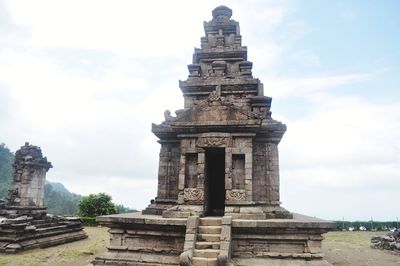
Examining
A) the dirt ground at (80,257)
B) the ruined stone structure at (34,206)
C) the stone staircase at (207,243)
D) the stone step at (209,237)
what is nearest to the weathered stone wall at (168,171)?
the stone staircase at (207,243)

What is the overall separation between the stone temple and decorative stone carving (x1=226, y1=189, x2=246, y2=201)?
0.11 ft

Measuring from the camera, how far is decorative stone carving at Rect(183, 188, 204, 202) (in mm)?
11117

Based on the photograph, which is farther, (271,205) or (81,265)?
(81,265)

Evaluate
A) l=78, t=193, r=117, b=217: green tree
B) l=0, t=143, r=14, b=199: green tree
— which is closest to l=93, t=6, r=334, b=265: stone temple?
l=78, t=193, r=117, b=217: green tree

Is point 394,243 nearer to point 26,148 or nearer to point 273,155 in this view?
point 273,155

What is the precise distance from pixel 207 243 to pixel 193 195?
6.99 feet

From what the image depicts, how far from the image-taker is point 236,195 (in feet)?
36.2

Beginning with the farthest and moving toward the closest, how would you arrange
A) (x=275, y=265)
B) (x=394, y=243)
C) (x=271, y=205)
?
(x=394, y=243)
(x=271, y=205)
(x=275, y=265)

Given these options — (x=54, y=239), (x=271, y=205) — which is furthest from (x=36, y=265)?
(x=271, y=205)

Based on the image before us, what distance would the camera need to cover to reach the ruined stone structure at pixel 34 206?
19.2 m

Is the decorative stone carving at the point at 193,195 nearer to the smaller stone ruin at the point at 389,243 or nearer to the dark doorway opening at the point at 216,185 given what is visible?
the dark doorway opening at the point at 216,185

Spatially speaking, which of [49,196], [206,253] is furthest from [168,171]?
[49,196]

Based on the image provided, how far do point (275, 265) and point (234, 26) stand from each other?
37.1ft

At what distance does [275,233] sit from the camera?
9703 mm
